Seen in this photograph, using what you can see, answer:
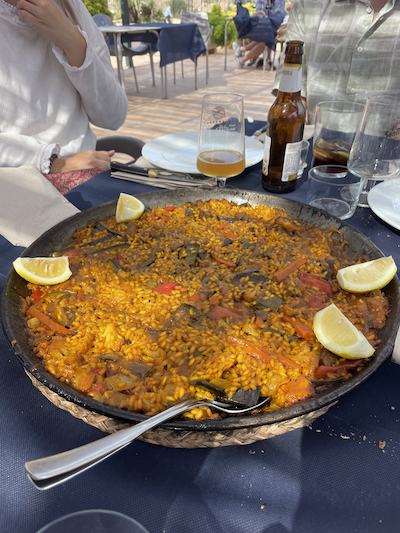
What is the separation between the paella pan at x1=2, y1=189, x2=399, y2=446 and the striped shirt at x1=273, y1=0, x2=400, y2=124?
6.24ft

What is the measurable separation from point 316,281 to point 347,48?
99.9 inches

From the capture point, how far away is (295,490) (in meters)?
0.83

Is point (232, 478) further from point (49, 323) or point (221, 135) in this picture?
point (221, 135)

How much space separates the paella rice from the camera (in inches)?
38.8

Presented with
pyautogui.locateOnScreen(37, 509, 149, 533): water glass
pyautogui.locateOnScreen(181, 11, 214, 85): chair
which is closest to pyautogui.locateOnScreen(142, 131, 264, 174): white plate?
pyautogui.locateOnScreen(37, 509, 149, 533): water glass

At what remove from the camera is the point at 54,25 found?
2316 millimetres

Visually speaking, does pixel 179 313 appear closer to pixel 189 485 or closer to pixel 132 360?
pixel 132 360

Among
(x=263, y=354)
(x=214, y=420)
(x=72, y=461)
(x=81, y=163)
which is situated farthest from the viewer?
(x=81, y=163)

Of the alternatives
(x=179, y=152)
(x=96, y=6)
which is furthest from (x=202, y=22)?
(x=179, y=152)

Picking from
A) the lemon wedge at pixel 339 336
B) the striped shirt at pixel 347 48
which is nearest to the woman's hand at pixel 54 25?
the striped shirt at pixel 347 48

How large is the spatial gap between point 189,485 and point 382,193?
1.66 metres

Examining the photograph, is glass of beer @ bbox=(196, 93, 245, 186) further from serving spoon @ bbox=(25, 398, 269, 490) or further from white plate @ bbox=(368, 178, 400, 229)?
serving spoon @ bbox=(25, 398, 269, 490)

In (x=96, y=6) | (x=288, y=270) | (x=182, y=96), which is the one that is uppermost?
(x=96, y=6)

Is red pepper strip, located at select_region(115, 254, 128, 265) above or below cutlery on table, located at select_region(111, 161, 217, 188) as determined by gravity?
below
